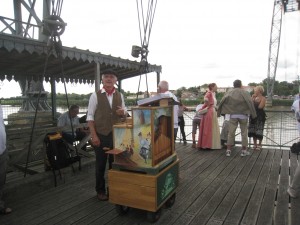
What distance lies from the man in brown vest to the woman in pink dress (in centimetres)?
351

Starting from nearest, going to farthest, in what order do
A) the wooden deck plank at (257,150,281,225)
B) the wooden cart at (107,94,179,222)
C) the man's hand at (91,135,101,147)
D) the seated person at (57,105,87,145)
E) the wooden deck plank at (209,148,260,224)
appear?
the wooden cart at (107,94,179,222), the wooden deck plank at (257,150,281,225), the wooden deck plank at (209,148,260,224), the man's hand at (91,135,101,147), the seated person at (57,105,87,145)

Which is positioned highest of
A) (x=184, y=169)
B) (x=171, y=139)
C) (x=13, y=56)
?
(x=13, y=56)

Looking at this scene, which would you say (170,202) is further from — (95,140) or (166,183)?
(95,140)

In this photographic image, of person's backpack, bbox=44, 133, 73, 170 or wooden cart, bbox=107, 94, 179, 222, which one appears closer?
wooden cart, bbox=107, 94, 179, 222

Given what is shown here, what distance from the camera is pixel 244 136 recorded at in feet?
19.5

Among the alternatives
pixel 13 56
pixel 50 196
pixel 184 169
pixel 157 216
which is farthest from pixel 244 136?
pixel 13 56

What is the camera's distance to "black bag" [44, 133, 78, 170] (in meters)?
4.17

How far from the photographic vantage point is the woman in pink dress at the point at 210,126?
21.5ft

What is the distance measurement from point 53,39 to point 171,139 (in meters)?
2.20

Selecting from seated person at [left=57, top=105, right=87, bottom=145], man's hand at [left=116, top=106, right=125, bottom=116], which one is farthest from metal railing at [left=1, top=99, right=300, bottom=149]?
man's hand at [left=116, top=106, right=125, bottom=116]

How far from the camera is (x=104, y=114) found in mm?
3371

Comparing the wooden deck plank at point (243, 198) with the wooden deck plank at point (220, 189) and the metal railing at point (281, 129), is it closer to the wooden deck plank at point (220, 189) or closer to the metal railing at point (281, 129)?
the wooden deck plank at point (220, 189)

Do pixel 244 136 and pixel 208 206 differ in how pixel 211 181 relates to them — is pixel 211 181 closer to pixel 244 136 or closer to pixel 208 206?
pixel 208 206

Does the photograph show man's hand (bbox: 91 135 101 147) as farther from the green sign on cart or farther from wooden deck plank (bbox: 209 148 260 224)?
wooden deck plank (bbox: 209 148 260 224)
